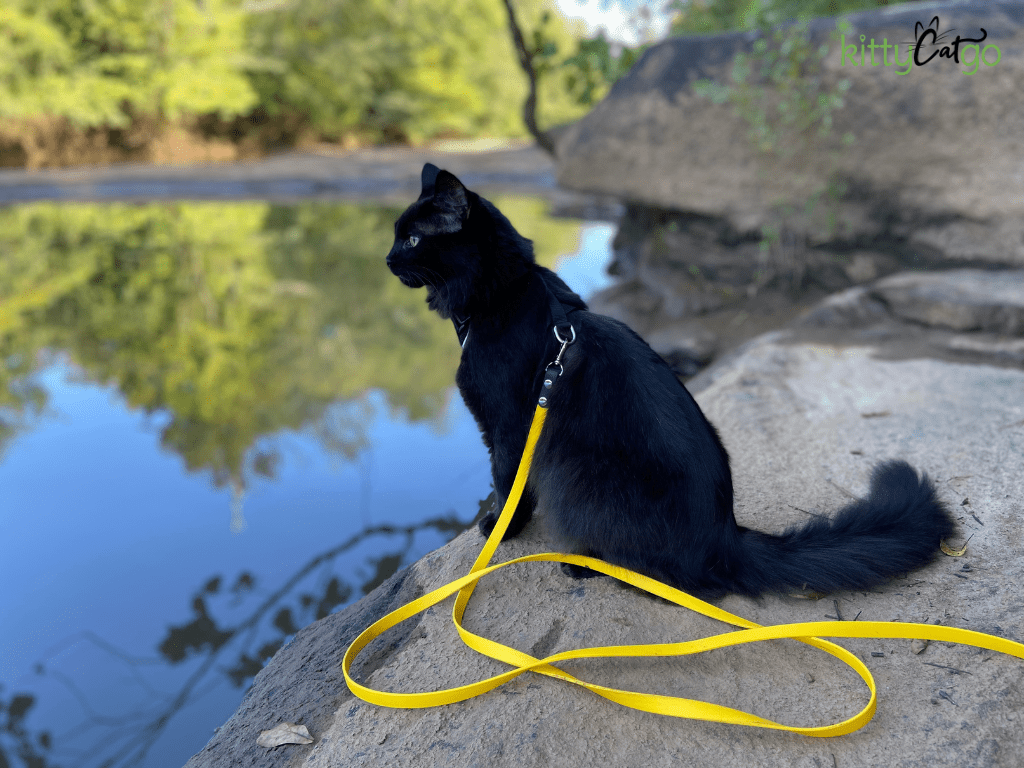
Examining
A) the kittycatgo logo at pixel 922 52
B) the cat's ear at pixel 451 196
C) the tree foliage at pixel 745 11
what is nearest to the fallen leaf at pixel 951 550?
the cat's ear at pixel 451 196

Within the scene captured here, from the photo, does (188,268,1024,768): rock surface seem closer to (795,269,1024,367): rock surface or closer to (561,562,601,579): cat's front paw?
(561,562,601,579): cat's front paw

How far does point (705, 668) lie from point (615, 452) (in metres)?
0.51

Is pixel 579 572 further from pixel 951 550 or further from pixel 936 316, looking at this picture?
pixel 936 316

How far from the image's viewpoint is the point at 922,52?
166 inches

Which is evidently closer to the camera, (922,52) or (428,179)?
(428,179)

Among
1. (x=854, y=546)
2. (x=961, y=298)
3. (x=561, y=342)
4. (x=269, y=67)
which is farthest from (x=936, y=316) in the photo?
(x=269, y=67)

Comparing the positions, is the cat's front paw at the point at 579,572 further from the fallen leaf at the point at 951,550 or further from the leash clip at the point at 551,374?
the fallen leaf at the point at 951,550

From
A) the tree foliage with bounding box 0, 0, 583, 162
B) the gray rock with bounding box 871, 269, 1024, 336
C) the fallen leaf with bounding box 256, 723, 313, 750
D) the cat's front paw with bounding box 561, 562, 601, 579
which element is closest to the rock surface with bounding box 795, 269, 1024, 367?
the gray rock with bounding box 871, 269, 1024, 336

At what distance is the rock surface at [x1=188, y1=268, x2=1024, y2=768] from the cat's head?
749 millimetres

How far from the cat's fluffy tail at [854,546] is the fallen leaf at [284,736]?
3.45 ft

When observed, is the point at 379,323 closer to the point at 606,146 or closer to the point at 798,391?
the point at 606,146

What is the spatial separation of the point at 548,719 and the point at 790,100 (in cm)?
434

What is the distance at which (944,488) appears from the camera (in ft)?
6.77

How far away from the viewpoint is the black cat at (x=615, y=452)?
158cm
